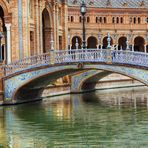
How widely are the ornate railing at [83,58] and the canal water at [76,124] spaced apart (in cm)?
228

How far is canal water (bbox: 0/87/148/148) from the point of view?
68.3 feet

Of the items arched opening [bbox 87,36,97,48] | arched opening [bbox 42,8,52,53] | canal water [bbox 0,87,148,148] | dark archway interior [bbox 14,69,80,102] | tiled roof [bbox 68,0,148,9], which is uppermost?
tiled roof [bbox 68,0,148,9]

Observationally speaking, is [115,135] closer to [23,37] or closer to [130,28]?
[23,37]

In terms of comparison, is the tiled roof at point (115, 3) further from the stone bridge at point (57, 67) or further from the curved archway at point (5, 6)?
the stone bridge at point (57, 67)

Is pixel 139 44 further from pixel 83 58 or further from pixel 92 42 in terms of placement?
pixel 83 58

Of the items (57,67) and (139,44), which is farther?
(139,44)

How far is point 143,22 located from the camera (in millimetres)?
82812

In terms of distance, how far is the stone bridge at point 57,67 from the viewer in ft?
96.6

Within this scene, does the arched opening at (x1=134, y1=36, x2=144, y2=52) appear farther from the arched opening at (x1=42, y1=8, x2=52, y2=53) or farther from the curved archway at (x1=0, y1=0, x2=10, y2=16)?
the curved archway at (x1=0, y1=0, x2=10, y2=16)

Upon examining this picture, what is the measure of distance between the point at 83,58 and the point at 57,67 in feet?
5.48

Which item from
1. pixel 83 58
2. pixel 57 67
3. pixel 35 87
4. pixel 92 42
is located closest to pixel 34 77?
pixel 57 67

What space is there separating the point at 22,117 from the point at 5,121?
147 cm

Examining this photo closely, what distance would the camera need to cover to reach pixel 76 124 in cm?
2547

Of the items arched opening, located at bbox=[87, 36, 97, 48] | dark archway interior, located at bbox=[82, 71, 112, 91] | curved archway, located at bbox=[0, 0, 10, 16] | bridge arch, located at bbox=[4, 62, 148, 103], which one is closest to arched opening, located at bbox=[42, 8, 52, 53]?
dark archway interior, located at bbox=[82, 71, 112, 91]
